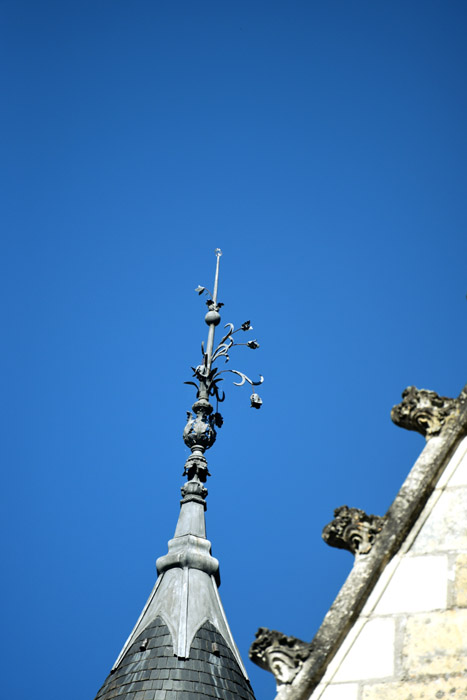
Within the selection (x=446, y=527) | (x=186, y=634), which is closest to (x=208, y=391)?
(x=186, y=634)

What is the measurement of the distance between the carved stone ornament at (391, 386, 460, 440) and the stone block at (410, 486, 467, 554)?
53cm

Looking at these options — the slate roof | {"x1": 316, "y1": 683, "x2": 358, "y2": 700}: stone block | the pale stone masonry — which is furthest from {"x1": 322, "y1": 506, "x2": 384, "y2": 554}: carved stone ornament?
the slate roof

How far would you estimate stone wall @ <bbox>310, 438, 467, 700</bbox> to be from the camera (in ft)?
19.3

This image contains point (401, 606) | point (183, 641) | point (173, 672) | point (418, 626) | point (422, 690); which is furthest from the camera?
point (183, 641)

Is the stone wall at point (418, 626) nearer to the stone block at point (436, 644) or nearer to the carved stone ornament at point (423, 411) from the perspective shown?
the stone block at point (436, 644)

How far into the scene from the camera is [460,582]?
6160 millimetres

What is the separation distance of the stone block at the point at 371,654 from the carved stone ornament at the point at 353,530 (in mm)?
548

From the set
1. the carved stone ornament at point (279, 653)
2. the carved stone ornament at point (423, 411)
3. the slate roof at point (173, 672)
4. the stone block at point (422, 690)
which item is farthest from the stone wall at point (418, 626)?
the slate roof at point (173, 672)

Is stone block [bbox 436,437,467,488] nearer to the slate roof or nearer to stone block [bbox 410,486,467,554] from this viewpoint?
stone block [bbox 410,486,467,554]

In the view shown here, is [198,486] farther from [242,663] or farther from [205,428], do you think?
[242,663]

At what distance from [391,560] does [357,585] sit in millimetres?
286

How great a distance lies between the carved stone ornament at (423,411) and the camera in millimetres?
7016

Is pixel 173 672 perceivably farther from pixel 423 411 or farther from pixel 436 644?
pixel 436 644

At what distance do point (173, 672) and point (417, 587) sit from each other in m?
8.36
